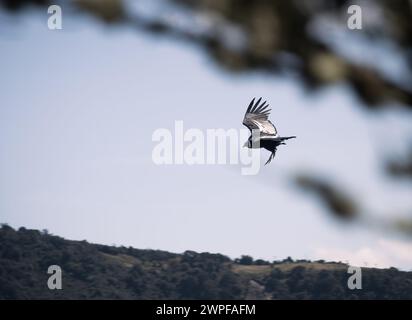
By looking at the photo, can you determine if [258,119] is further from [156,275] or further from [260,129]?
[156,275]

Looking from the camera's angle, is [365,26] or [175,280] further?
[175,280]

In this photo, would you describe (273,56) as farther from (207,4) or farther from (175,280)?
(175,280)

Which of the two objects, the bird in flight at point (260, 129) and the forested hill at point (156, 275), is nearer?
the bird in flight at point (260, 129)

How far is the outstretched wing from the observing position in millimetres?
21462

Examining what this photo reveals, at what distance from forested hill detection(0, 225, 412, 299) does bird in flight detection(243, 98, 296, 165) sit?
27.7 m

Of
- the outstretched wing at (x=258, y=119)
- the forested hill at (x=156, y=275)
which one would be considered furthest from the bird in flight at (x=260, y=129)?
the forested hill at (x=156, y=275)

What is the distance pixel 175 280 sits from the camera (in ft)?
218

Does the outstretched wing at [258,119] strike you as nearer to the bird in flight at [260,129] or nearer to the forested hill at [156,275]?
the bird in flight at [260,129]

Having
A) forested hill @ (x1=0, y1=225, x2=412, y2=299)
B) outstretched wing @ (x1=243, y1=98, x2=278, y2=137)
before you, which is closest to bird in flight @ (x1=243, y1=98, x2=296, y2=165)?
outstretched wing @ (x1=243, y1=98, x2=278, y2=137)

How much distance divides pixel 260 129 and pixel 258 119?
219 cm

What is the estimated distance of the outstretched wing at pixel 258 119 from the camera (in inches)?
845

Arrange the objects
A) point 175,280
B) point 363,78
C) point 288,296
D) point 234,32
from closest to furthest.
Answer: point 234,32
point 363,78
point 288,296
point 175,280
